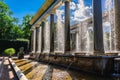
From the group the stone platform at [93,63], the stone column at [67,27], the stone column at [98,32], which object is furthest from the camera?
the stone column at [67,27]

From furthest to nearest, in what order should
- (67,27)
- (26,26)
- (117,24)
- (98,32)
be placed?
(26,26)
(67,27)
(117,24)
(98,32)

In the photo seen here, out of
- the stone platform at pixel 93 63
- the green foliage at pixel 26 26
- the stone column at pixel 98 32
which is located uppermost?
the green foliage at pixel 26 26

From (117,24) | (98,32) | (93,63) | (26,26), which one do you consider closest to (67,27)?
(98,32)

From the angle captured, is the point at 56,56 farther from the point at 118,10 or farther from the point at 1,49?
the point at 1,49

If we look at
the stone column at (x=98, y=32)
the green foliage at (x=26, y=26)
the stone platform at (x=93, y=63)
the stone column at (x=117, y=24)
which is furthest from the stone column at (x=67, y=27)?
the green foliage at (x=26, y=26)

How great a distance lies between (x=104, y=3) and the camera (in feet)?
37.1

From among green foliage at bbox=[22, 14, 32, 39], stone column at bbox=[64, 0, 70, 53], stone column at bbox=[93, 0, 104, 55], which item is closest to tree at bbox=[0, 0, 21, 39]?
green foliage at bbox=[22, 14, 32, 39]

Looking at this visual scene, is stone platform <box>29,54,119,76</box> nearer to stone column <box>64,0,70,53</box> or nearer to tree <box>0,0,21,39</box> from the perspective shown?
stone column <box>64,0,70,53</box>

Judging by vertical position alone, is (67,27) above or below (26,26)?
below

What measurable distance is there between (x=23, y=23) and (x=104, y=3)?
151 feet

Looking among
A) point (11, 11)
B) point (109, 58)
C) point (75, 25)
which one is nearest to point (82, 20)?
point (75, 25)

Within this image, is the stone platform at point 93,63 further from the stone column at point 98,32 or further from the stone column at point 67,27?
the stone column at point 67,27

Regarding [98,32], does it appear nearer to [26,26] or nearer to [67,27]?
[67,27]

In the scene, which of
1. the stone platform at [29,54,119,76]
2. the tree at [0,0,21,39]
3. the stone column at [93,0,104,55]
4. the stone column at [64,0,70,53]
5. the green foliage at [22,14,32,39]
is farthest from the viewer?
the green foliage at [22,14,32,39]
